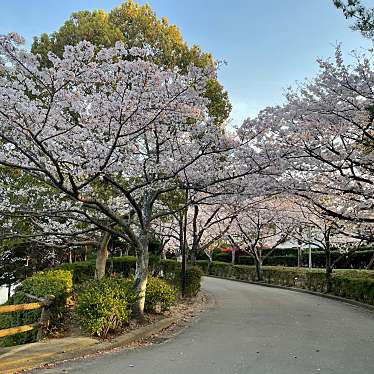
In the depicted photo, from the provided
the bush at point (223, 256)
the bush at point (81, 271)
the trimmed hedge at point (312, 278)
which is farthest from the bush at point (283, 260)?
the bush at point (81, 271)

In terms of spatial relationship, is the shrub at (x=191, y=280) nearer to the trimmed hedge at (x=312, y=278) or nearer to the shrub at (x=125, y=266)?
the trimmed hedge at (x=312, y=278)

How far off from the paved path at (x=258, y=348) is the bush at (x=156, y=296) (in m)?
0.92

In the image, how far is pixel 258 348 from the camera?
6863 millimetres

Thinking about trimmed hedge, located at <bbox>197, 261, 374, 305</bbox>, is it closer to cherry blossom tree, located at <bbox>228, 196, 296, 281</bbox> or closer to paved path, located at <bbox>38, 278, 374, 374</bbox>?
cherry blossom tree, located at <bbox>228, 196, 296, 281</bbox>

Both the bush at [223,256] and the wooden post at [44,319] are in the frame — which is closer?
the wooden post at [44,319]

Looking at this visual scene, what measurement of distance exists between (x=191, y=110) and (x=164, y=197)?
691cm

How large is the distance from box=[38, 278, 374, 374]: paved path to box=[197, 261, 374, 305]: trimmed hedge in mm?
2566

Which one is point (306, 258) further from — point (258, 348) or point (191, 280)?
point (258, 348)

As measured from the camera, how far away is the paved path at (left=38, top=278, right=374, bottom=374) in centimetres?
562

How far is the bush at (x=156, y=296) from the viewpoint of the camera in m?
9.66

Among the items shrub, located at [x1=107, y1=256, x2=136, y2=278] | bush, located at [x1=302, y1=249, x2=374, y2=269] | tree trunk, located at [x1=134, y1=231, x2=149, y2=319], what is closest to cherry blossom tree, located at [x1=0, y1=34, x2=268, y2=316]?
tree trunk, located at [x1=134, y1=231, x2=149, y2=319]

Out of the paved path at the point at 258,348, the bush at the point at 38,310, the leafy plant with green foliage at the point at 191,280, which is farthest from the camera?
the leafy plant with green foliage at the point at 191,280

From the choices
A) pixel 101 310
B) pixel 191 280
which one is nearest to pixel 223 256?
pixel 191 280

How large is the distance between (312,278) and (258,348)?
12.6m
